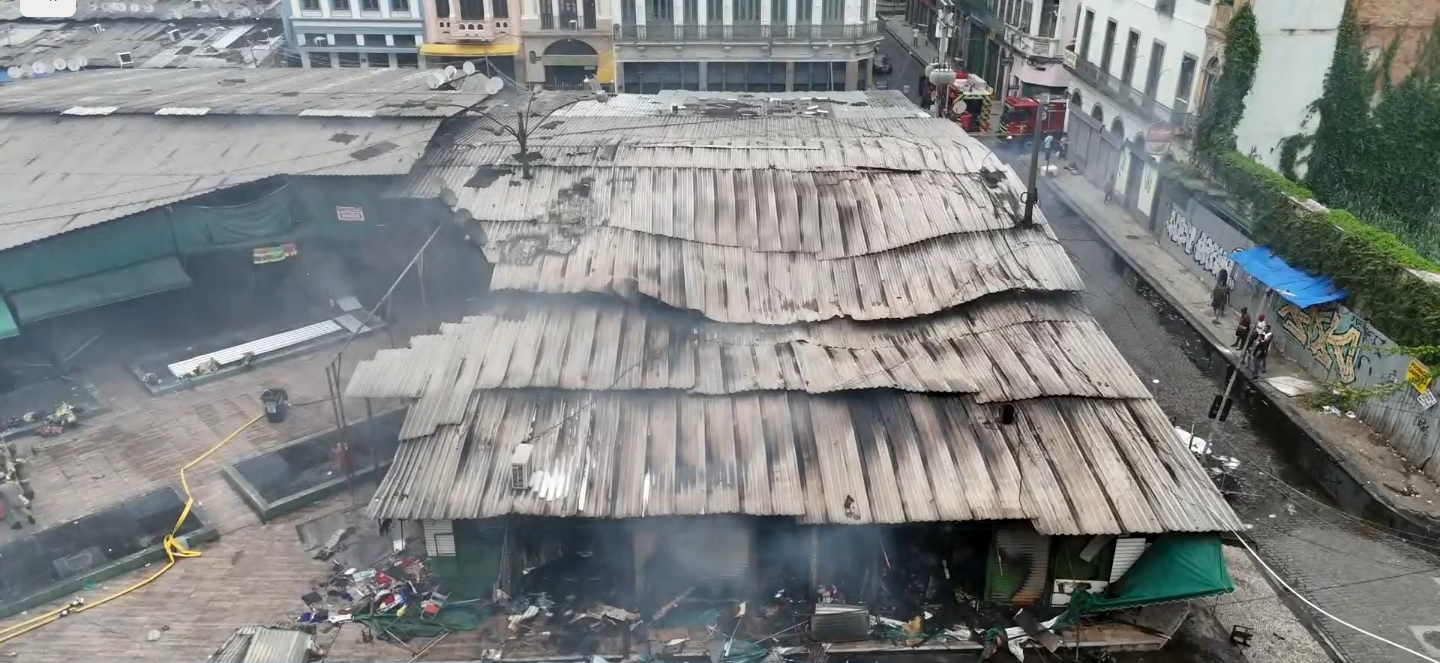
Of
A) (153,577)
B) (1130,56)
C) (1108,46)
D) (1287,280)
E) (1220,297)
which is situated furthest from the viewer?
(1108,46)

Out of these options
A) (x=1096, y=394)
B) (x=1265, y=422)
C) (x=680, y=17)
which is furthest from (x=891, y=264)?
(x=680, y=17)

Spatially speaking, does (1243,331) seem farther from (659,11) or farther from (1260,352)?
(659,11)

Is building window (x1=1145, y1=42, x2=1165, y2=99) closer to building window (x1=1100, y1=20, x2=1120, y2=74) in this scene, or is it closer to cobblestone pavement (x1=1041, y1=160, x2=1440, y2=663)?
building window (x1=1100, y1=20, x2=1120, y2=74)

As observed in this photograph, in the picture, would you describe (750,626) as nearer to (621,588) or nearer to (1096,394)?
(621,588)

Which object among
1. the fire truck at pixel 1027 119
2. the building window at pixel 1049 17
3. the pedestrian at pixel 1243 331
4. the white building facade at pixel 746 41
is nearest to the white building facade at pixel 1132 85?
the fire truck at pixel 1027 119

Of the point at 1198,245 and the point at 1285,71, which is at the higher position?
the point at 1285,71

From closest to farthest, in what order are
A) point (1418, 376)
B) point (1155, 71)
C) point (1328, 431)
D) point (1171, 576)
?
point (1171, 576) → point (1418, 376) → point (1328, 431) → point (1155, 71)

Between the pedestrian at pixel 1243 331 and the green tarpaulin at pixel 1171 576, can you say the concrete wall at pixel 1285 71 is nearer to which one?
the pedestrian at pixel 1243 331

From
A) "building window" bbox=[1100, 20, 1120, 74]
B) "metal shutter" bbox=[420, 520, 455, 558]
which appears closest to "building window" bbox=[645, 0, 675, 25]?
"building window" bbox=[1100, 20, 1120, 74]

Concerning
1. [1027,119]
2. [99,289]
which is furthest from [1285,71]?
[99,289]
